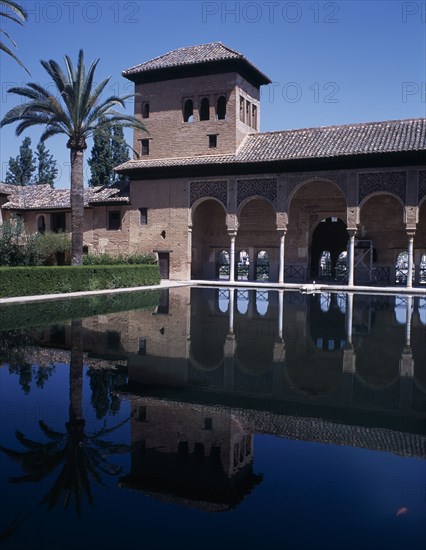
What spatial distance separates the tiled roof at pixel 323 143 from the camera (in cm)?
2398

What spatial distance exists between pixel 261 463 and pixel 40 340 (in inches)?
248

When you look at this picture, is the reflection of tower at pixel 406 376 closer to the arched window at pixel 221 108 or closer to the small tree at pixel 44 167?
the arched window at pixel 221 108

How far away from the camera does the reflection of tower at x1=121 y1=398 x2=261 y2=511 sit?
393 cm

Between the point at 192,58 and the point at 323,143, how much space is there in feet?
27.2

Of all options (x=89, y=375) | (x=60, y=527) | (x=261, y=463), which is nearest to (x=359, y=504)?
(x=261, y=463)

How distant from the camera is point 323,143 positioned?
25.9 metres

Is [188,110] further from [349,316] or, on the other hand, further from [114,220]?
[349,316]

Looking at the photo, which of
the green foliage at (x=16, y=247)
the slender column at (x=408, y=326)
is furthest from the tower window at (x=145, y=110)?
the slender column at (x=408, y=326)

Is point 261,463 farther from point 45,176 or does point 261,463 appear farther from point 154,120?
point 45,176

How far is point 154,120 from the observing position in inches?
1152

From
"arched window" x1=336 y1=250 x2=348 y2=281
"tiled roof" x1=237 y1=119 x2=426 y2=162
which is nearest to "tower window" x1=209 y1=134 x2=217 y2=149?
"tiled roof" x1=237 y1=119 x2=426 y2=162

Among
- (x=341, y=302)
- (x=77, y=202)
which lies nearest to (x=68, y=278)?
(x=77, y=202)

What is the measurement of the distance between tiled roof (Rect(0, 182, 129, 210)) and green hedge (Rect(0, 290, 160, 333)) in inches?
443

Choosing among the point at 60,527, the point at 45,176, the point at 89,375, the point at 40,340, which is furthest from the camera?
the point at 45,176
